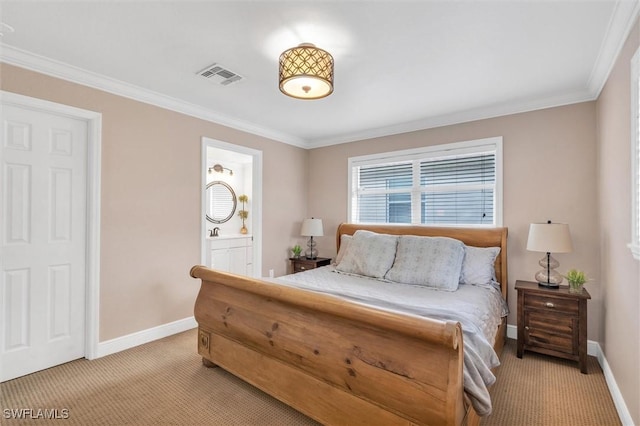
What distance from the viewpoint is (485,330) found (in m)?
2.08

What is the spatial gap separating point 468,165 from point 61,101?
4.13 meters

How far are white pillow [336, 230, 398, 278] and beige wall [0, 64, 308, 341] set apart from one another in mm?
1787

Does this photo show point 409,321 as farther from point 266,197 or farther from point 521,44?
point 266,197

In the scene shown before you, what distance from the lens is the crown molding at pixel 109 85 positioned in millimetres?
2345

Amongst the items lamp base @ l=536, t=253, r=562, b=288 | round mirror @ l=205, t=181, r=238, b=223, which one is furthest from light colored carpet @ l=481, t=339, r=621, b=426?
round mirror @ l=205, t=181, r=238, b=223

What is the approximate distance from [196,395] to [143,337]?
4.09 feet

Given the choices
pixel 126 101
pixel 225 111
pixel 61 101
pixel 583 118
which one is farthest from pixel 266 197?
pixel 583 118

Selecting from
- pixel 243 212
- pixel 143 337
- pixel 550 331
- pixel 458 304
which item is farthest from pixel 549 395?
pixel 243 212

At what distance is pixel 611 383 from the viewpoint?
2.26m

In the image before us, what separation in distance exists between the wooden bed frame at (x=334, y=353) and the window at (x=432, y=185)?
2.45 meters

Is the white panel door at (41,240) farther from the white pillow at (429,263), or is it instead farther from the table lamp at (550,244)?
the table lamp at (550,244)

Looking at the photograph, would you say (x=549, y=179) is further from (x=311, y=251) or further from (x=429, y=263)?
(x=311, y=251)

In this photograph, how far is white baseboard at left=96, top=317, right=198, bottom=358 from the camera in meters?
2.83

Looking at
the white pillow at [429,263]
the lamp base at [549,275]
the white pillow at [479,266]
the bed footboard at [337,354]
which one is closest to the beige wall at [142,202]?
the bed footboard at [337,354]
